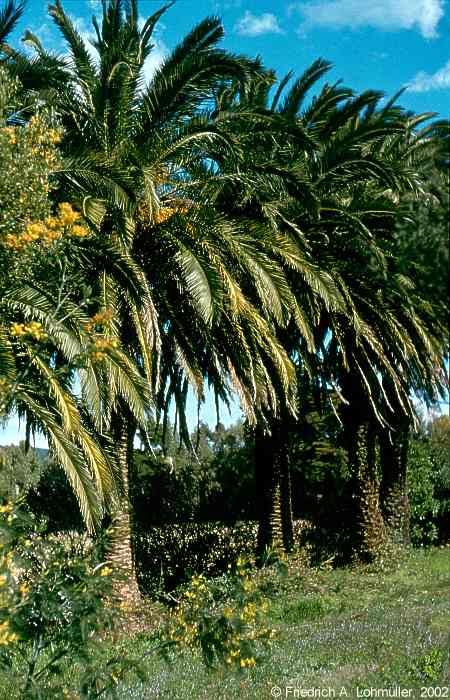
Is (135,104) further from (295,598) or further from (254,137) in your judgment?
(295,598)

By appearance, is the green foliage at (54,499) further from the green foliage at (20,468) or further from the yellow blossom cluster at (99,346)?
the yellow blossom cluster at (99,346)

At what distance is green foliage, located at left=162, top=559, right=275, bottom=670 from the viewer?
185 inches

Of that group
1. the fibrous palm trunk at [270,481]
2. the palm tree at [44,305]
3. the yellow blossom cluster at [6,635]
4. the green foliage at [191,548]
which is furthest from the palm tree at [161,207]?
the green foliage at [191,548]

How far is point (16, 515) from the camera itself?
4422 mm

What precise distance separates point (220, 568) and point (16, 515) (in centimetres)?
1395

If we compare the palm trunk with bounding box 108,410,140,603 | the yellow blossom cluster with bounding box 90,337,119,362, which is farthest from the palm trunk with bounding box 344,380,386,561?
the yellow blossom cluster with bounding box 90,337,119,362

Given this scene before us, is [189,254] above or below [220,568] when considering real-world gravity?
above

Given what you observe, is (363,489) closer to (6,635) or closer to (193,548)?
(193,548)

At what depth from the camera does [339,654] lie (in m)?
7.46

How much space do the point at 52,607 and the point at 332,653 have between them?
3.80 metres

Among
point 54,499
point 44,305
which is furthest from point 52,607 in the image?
point 54,499

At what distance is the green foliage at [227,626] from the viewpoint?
471 cm

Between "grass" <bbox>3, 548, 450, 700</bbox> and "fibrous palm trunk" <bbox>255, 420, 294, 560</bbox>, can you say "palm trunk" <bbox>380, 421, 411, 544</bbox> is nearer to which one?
"fibrous palm trunk" <bbox>255, 420, 294, 560</bbox>

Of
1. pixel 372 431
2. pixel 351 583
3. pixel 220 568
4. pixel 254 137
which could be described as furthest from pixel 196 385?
pixel 220 568
